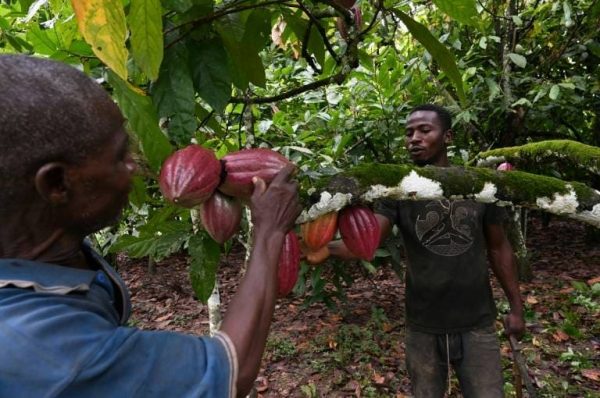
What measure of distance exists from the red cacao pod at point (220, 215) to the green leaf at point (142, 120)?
160mm

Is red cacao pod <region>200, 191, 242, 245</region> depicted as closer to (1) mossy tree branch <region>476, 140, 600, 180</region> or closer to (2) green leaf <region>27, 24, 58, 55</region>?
(2) green leaf <region>27, 24, 58, 55</region>

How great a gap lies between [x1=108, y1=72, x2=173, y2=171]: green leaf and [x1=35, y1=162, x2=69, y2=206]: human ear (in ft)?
1.24

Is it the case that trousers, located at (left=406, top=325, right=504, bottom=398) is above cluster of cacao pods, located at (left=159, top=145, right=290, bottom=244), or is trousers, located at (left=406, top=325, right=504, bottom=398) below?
below

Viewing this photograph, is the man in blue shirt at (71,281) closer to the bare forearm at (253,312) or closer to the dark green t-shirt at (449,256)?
the bare forearm at (253,312)

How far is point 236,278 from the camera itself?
509cm

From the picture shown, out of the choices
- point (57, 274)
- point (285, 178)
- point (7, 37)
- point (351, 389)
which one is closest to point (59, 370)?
point (57, 274)

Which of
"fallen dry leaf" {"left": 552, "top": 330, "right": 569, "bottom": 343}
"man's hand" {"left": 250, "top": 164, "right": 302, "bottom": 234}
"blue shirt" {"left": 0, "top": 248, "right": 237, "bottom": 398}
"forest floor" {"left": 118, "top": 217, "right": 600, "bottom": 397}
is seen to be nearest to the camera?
"blue shirt" {"left": 0, "top": 248, "right": 237, "bottom": 398}

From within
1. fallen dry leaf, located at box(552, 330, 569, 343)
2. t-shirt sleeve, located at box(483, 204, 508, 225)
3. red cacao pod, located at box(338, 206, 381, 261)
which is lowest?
fallen dry leaf, located at box(552, 330, 569, 343)

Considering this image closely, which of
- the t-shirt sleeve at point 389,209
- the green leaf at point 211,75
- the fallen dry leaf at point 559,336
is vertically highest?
the green leaf at point 211,75

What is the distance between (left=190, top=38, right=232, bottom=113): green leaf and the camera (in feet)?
4.30

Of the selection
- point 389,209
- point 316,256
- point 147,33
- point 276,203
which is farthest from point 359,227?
point 389,209

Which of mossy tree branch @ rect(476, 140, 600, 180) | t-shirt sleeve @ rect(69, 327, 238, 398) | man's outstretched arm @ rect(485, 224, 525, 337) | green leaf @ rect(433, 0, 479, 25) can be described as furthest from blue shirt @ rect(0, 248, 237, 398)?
man's outstretched arm @ rect(485, 224, 525, 337)

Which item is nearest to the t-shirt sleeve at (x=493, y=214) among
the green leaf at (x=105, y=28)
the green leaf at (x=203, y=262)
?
the green leaf at (x=203, y=262)

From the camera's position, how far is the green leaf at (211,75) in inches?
51.6
